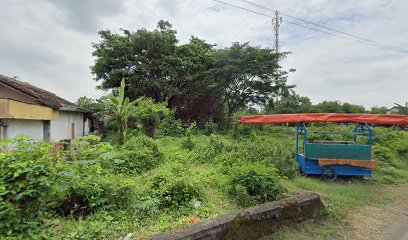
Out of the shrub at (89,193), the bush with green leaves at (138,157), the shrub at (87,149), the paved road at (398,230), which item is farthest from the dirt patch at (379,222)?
the bush with green leaves at (138,157)

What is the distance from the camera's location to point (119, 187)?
3641 millimetres

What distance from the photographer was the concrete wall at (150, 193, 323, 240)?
3.05 meters

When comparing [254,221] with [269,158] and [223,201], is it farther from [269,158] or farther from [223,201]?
[269,158]

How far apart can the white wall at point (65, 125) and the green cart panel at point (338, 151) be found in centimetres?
863

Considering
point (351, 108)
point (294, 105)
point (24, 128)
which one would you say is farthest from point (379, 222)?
point (351, 108)

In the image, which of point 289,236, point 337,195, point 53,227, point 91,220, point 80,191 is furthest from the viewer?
point 337,195

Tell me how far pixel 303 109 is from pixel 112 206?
99.9ft

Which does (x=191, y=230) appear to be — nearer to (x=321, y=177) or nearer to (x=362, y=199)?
(x=362, y=199)

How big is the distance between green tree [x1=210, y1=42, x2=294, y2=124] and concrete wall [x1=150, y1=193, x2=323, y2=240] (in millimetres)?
12833

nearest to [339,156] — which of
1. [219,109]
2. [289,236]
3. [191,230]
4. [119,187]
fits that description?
[289,236]

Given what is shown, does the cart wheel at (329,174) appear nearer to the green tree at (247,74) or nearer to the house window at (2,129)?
the house window at (2,129)

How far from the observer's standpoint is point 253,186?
448cm

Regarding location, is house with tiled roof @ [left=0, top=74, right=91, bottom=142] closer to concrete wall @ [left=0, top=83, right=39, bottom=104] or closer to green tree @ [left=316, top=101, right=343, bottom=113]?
concrete wall @ [left=0, top=83, right=39, bottom=104]

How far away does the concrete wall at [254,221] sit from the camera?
3049mm
